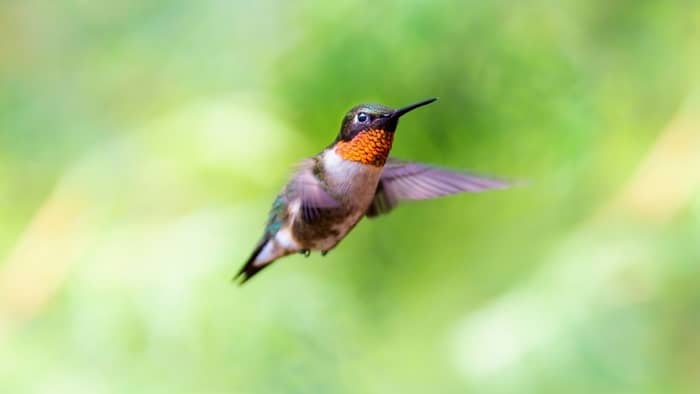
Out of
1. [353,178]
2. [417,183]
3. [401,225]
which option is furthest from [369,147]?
[401,225]

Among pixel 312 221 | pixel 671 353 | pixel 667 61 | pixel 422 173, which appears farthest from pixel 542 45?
pixel 312 221

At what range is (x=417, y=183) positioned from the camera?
1.14m

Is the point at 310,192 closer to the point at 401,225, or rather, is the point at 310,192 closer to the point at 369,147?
the point at 369,147

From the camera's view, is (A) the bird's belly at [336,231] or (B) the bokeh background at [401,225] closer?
(A) the bird's belly at [336,231]

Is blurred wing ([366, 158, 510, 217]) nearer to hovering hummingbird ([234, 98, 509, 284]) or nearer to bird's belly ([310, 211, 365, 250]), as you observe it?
hovering hummingbird ([234, 98, 509, 284])

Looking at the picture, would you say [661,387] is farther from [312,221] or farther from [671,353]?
[312,221]

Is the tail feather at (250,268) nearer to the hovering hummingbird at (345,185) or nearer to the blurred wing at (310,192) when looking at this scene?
the hovering hummingbird at (345,185)

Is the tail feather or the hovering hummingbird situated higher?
the hovering hummingbird

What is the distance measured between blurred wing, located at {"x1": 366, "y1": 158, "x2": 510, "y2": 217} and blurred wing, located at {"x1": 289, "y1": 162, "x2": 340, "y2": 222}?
0.53 ft

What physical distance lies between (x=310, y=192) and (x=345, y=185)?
0.07m

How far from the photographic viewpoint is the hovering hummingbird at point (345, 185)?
0.97m

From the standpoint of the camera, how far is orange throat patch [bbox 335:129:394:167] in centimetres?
97

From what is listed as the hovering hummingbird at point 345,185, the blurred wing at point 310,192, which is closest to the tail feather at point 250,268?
the hovering hummingbird at point 345,185

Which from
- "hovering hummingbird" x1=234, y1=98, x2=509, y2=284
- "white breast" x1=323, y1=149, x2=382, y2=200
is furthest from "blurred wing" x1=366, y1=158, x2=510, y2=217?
"white breast" x1=323, y1=149, x2=382, y2=200
